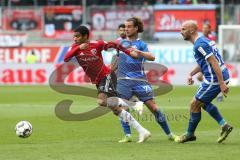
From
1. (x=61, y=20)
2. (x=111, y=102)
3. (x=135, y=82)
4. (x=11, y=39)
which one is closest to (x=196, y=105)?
(x=135, y=82)

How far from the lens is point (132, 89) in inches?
497

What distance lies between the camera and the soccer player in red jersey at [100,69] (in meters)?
12.0

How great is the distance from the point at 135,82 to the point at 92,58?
3.19 ft

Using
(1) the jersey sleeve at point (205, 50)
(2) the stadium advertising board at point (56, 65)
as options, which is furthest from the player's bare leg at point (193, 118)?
(2) the stadium advertising board at point (56, 65)

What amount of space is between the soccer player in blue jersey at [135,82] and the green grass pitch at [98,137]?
0.35m

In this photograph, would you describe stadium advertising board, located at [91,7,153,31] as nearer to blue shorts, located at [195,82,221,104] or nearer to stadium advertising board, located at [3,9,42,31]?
stadium advertising board, located at [3,9,42,31]

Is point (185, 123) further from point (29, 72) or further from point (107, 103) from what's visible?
point (29, 72)

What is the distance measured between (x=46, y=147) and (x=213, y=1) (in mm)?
31887

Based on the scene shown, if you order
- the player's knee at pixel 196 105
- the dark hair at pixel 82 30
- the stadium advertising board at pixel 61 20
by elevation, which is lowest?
the stadium advertising board at pixel 61 20

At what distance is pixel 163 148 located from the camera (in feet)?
36.8

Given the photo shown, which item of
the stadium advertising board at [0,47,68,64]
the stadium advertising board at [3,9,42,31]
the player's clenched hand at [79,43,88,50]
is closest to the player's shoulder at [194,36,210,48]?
the player's clenched hand at [79,43,88,50]

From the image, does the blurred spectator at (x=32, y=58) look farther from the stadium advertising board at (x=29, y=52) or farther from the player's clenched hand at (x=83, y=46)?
the player's clenched hand at (x=83, y=46)

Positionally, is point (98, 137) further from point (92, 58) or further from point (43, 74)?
point (43, 74)

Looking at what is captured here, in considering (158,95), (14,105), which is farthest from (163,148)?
(158,95)
